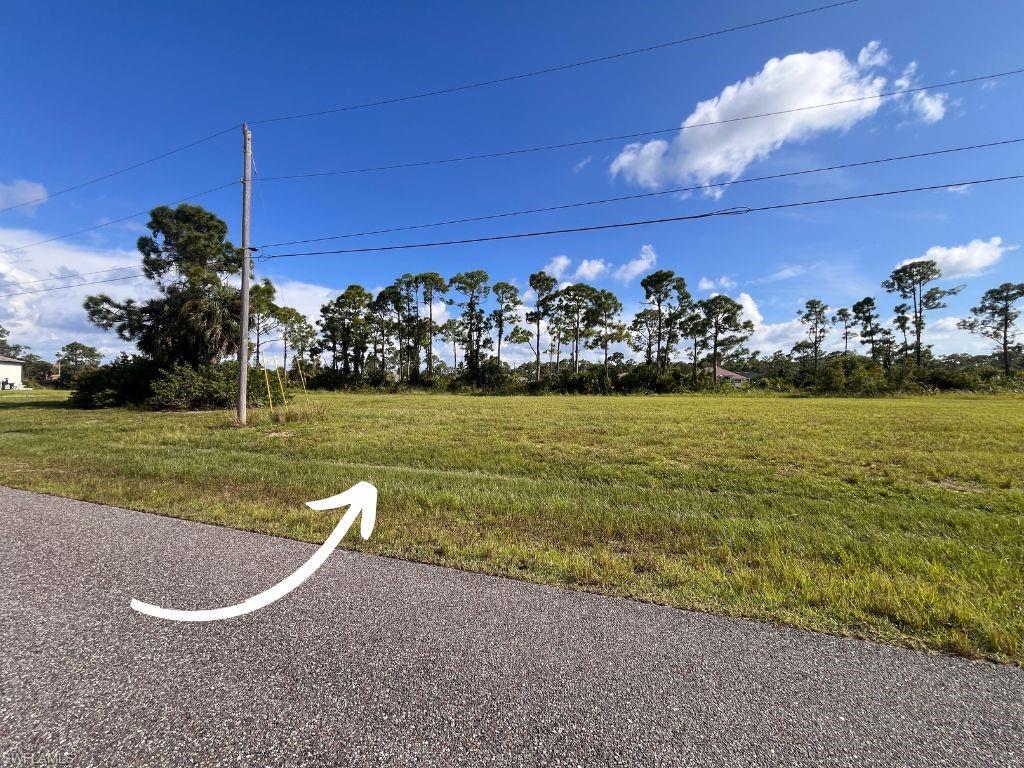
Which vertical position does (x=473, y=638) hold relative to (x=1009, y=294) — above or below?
below

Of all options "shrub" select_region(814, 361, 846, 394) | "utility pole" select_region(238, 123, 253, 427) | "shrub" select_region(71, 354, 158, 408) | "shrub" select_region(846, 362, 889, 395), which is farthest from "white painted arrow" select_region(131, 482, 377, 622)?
"shrub" select_region(814, 361, 846, 394)

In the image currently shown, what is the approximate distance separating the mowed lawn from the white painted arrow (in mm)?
173

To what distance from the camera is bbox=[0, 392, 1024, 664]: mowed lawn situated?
3.02 m

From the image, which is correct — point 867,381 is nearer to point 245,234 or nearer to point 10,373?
A: point 245,234

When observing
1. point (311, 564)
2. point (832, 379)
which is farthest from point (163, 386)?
point (832, 379)

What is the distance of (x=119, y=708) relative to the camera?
187cm

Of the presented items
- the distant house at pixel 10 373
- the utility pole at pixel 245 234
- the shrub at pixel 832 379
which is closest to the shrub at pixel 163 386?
the utility pole at pixel 245 234

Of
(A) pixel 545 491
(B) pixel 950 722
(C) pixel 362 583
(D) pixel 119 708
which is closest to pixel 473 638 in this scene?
(C) pixel 362 583

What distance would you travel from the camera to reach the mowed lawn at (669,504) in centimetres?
302

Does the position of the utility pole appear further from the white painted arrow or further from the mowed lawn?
the white painted arrow

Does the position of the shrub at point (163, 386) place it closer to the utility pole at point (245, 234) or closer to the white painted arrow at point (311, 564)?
the utility pole at point (245, 234)

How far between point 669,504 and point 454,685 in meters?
4.15

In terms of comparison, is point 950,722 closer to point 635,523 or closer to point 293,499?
point 635,523

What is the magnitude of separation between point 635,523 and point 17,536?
226 inches
